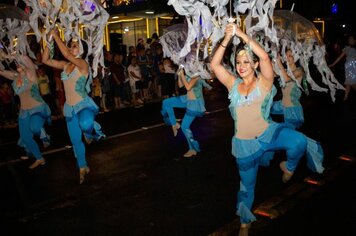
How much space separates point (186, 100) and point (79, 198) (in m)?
2.70

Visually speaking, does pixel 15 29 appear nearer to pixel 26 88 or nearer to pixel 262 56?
pixel 26 88

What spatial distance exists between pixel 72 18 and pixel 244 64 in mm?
2682

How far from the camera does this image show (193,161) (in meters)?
6.33

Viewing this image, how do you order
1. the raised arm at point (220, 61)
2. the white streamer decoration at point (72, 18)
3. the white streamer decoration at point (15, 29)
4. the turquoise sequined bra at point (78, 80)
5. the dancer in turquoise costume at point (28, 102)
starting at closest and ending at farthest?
the raised arm at point (220, 61) → the white streamer decoration at point (72, 18) → the turquoise sequined bra at point (78, 80) → the dancer in turquoise costume at point (28, 102) → the white streamer decoration at point (15, 29)

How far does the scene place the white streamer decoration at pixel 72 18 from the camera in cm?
482

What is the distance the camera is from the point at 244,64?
11.4 feet

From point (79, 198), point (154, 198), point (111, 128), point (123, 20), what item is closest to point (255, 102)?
point (154, 198)

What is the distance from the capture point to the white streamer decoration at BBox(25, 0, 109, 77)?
482cm

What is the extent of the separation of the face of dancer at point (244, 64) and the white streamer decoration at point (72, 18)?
2419 mm

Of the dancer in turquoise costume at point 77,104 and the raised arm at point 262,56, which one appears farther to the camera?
the dancer in turquoise costume at point 77,104

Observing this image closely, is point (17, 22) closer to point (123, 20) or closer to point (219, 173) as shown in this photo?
point (219, 173)

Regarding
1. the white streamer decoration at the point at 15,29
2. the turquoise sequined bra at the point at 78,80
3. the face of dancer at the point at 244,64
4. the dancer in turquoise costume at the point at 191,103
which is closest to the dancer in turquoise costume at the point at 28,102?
the white streamer decoration at the point at 15,29

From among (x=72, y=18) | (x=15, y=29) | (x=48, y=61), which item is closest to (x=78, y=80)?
(x=48, y=61)

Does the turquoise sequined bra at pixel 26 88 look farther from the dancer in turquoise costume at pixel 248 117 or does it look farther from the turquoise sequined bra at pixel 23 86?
the dancer in turquoise costume at pixel 248 117
